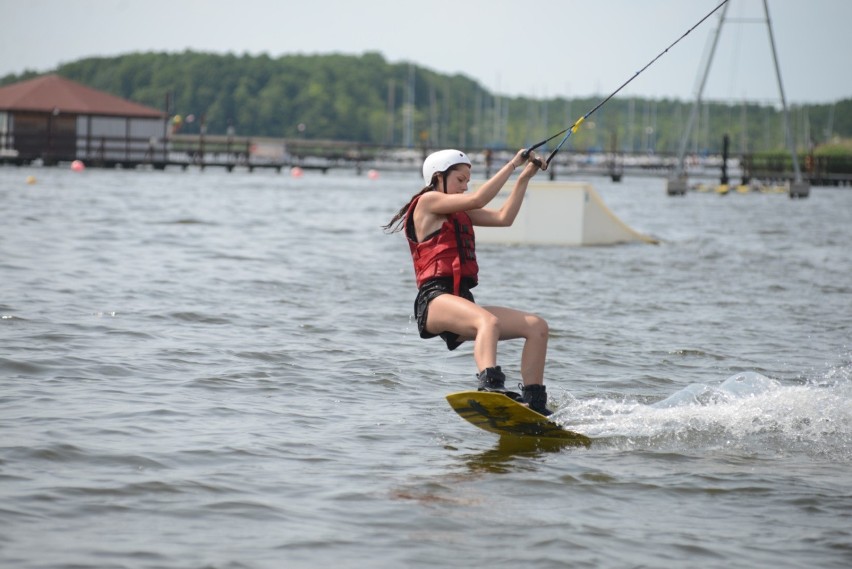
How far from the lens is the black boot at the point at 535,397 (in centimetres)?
725

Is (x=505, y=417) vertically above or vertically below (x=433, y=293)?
below

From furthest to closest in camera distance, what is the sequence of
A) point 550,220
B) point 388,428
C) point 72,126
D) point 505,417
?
1. point 72,126
2. point 550,220
3. point 388,428
4. point 505,417

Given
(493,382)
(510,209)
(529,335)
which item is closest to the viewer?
(493,382)

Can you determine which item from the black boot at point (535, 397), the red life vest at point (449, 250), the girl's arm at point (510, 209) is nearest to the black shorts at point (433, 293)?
the red life vest at point (449, 250)

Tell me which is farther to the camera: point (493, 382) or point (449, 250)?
point (449, 250)

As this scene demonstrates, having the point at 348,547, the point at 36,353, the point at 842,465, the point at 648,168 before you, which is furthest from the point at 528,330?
the point at 648,168

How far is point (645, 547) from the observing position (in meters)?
5.30

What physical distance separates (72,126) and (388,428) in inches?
2662

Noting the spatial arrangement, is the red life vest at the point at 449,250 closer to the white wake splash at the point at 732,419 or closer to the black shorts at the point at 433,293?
the black shorts at the point at 433,293

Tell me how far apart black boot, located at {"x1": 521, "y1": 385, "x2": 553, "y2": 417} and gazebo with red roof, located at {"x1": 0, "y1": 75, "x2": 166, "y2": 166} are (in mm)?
63876

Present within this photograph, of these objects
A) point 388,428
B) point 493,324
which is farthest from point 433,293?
point 388,428

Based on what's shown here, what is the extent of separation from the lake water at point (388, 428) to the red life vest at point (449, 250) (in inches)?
38.5

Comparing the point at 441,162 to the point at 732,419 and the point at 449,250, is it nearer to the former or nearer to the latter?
the point at 449,250

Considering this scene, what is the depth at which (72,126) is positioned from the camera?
234 feet
